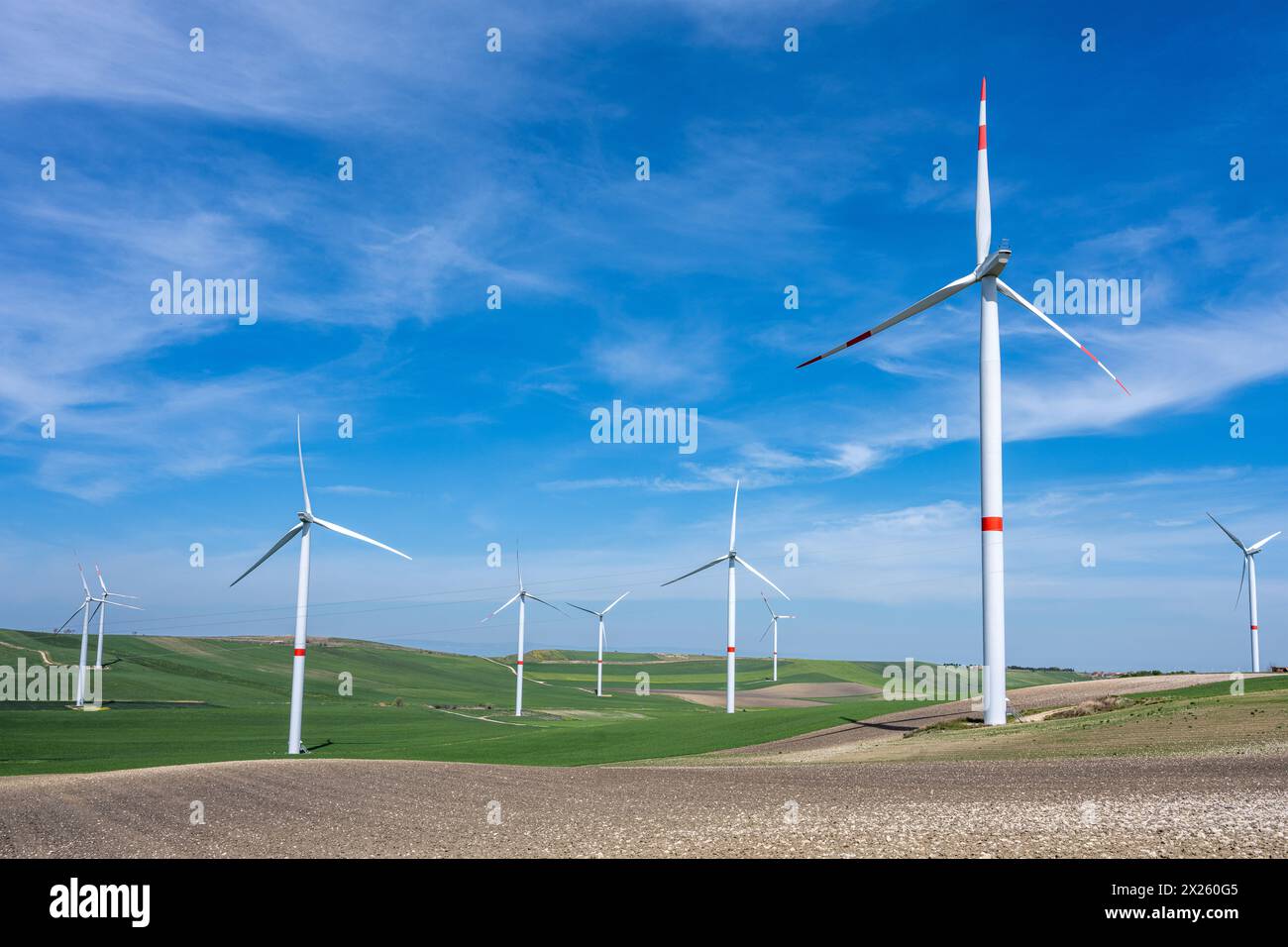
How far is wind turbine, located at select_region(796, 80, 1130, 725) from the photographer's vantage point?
40.3 meters

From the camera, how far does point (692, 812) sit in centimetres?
2309

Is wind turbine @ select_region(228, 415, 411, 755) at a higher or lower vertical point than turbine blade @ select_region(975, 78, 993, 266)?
lower

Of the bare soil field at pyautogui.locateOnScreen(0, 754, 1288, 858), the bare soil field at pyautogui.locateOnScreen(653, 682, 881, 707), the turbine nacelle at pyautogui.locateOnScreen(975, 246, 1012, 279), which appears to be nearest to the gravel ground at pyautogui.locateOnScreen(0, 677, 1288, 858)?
the bare soil field at pyautogui.locateOnScreen(0, 754, 1288, 858)

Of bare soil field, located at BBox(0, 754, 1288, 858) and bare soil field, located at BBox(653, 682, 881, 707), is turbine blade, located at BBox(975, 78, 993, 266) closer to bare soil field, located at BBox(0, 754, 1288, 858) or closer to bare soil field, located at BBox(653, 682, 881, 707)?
bare soil field, located at BBox(0, 754, 1288, 858)

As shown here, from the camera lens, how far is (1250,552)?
299 ft

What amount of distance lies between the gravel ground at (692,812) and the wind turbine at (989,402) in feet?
32.0

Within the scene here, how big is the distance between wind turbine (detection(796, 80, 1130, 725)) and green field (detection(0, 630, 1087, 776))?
16.1 meters

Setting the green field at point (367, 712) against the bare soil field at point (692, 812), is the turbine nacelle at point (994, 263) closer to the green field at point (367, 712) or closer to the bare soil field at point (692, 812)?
the bare soil field at point (692, 812)

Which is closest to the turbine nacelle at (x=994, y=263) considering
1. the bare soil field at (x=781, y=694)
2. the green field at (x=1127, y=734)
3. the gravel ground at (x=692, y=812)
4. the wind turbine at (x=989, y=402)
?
the wind turbine at (x=989, y=402)

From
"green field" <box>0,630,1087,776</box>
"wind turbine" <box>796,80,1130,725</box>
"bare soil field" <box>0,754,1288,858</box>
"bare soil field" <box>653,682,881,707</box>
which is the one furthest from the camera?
"bare soil field" <box>653,682,881,707</box>

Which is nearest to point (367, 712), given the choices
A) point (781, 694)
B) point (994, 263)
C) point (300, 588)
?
point (300, 588)
